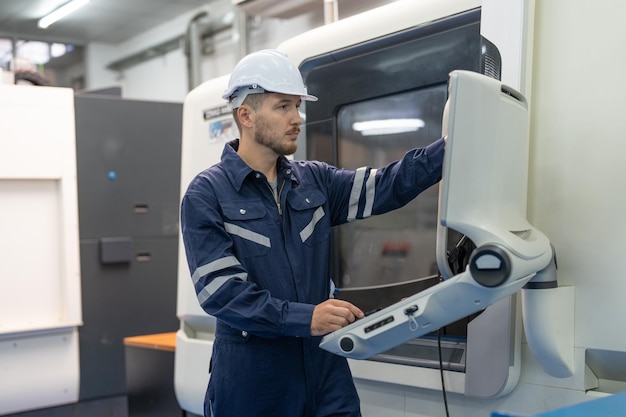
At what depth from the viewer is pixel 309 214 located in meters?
1.81

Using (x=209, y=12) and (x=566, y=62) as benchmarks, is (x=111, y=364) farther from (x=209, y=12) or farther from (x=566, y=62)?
(x=209, y=12)

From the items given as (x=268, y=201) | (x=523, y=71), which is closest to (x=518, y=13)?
(x=523, y=71)

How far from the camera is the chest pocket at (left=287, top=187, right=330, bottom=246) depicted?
5.84ft

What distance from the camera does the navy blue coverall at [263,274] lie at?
164cm

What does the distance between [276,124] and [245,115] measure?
110mm

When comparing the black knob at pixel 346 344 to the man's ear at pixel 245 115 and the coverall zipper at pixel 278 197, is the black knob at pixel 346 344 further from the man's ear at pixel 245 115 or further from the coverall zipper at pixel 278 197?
the man's ear at pixel 245 115

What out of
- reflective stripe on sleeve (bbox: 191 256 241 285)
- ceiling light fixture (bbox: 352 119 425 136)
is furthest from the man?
ceiling light fixture (bbox: 352 119 425 136)

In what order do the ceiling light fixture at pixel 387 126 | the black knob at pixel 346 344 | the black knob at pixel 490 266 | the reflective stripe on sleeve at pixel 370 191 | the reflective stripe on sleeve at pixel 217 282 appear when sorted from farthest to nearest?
1. the ceiling light fixture at pixel 387 126
2. the reflective stripe on sleeve at pixel 370 191
3. the reflective stripe on sleeve at pixel 217 282
4. the black knob at pixel 346 344
5. the black knob at pixel 490 266

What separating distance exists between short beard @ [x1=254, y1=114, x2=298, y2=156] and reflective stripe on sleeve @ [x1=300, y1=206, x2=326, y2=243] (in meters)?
0.18

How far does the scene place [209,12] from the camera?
6434 mm

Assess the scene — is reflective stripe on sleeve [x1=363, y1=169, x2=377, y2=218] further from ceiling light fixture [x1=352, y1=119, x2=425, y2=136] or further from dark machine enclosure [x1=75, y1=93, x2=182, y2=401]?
dark machine enclosure [x1=75, y1=93, x2=182, y2=401]

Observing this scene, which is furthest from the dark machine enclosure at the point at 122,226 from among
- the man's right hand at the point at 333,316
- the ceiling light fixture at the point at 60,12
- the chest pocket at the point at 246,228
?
the ceiling light fixture at the point at 60,12

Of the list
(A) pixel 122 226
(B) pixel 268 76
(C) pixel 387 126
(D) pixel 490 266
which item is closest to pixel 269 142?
(B) pixel 268 76

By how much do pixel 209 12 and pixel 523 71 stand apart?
5.29 meters
